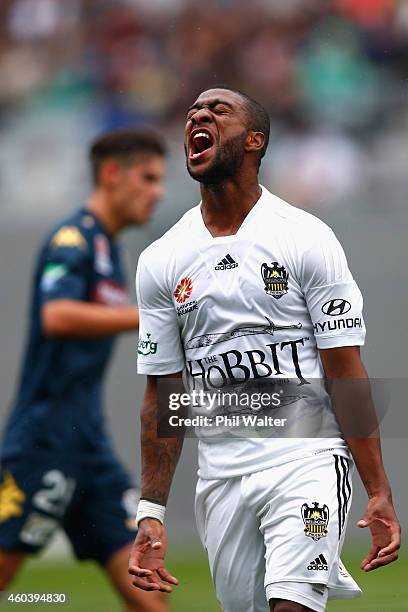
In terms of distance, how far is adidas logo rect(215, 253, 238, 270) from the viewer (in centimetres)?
339

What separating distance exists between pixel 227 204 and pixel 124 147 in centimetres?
227

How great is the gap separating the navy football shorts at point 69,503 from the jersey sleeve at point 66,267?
70 centimetres

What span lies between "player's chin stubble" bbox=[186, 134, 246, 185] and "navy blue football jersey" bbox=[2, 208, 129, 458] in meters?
1.79

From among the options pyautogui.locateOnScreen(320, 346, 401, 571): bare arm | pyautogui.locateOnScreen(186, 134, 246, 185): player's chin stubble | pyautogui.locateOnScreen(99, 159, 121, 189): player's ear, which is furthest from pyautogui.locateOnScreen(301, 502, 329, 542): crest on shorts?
pyautogui.locateOnScreen(99, 159, 121, 189): player's ear

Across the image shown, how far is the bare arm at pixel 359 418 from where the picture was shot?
3186 mm

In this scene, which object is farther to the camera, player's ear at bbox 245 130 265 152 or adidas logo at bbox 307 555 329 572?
player's ear at bbox 245 130 265 152

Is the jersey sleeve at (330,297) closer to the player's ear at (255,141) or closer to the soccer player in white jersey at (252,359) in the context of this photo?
the soccer player in white jersey at (252,359)

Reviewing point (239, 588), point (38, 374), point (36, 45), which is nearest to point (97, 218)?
point (38, 374)

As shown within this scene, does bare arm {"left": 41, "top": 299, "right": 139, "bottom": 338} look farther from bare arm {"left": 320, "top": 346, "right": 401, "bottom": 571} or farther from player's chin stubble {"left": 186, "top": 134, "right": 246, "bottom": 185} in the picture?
bare arm {"left": 320, "top": 346, "right": 401, "bottom": 571}

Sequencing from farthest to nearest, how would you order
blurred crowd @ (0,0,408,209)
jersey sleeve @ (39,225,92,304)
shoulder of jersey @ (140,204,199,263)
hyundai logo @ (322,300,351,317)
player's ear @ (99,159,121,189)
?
blurred crowd @ (0,0,408,209)
player's ear @ (99,159,121,189)
jersey sleeve @ (39,225,92,304)
shoulder of jersey @ (140,204,199,263)
hyundai logo @ (322,300,351,317)

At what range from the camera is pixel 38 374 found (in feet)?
17.0

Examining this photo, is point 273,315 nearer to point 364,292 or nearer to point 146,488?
point 146,488

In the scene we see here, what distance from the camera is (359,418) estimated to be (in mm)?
3299

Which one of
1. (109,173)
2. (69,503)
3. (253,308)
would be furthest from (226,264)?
(109,173)
